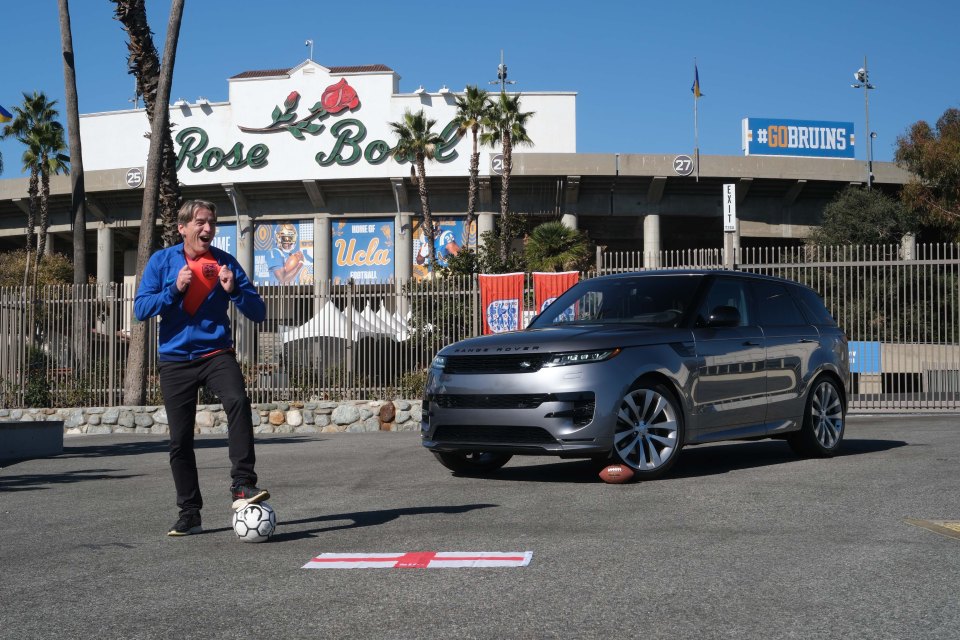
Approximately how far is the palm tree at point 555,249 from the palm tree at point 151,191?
1524cm

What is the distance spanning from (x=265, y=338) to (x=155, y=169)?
14.1 feet

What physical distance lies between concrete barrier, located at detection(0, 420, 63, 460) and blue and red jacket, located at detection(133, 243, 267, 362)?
7.36 metres

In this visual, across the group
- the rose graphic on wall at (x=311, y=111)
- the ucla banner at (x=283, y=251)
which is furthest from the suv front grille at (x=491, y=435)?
the rose graphic on wall at (x=311, y=111)

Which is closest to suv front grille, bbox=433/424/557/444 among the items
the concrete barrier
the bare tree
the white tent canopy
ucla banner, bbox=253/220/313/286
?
the concrete barrier

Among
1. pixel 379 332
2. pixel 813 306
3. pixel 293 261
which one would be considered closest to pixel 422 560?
pixel 813 306

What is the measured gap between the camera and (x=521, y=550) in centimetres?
525

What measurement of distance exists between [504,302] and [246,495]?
11.4m

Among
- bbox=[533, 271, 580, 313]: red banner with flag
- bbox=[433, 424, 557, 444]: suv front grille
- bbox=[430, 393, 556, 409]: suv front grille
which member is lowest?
bbox=[433, 424, 557, 444]: suv front grille

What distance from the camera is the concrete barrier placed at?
1236 centimetres

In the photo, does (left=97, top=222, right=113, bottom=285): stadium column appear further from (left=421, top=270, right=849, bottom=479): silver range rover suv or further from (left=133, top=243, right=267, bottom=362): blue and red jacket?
(left=133, top=243, right=267, bottom=362): blue and red jacket

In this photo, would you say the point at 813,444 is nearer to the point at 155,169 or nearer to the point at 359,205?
the point at 155,169

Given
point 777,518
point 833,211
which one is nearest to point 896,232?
point 833,211

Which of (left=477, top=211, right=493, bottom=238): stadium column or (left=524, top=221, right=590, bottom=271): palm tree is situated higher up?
(left=477, top=211, right=493, bottom=238): stadium column

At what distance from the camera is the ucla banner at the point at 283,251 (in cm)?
4738
